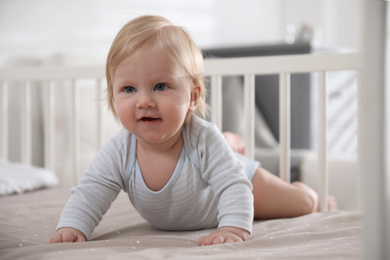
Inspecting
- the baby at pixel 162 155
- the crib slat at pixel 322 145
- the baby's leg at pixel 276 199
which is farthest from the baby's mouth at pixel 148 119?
the crib slat at pixel 322 145

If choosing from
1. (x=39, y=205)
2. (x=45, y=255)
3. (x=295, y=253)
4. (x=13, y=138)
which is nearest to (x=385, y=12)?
(x=295, y=253)

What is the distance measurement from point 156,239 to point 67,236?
0.41 ft

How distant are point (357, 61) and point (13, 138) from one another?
3.94ft

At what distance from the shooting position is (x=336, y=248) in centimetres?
61

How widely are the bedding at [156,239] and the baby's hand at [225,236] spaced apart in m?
0.02

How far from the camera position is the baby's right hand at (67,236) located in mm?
679

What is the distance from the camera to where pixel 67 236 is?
682mm

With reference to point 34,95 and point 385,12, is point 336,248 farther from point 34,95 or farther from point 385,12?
point 34,95

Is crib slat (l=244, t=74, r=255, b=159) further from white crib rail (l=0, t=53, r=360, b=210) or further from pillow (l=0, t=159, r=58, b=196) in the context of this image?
pillow (l=0, t=159, r=58, b=196)

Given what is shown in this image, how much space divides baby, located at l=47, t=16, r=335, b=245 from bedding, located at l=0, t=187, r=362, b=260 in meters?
0.04

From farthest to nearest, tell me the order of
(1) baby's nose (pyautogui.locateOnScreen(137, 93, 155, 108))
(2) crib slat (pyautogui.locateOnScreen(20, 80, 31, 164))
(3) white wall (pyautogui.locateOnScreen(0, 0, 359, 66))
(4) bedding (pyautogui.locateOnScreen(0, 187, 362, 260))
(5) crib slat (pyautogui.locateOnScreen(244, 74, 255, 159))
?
(3) white wall (pyautogui.locateOnScreen(0, 0, 359, 66)), (2) crib slat (pyautogui.locateOnScreen(20, 80, 31, 164)), (5) crib slat (pyautogui.locateOnScreen(244, 74, 255, 159)), (1) baby's nose (pyautogui.locateOnScreen(137, 93, 155, 108)), (4) bedding (pyautogui.locateOnScreen(0, 187, 362, 260))

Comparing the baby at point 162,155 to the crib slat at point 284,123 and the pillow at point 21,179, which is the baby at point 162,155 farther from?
the pillow at point 21,179

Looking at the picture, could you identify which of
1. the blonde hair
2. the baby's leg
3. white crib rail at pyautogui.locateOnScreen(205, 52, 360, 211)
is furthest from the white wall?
the baby's leg

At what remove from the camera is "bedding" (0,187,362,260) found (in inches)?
22.9
